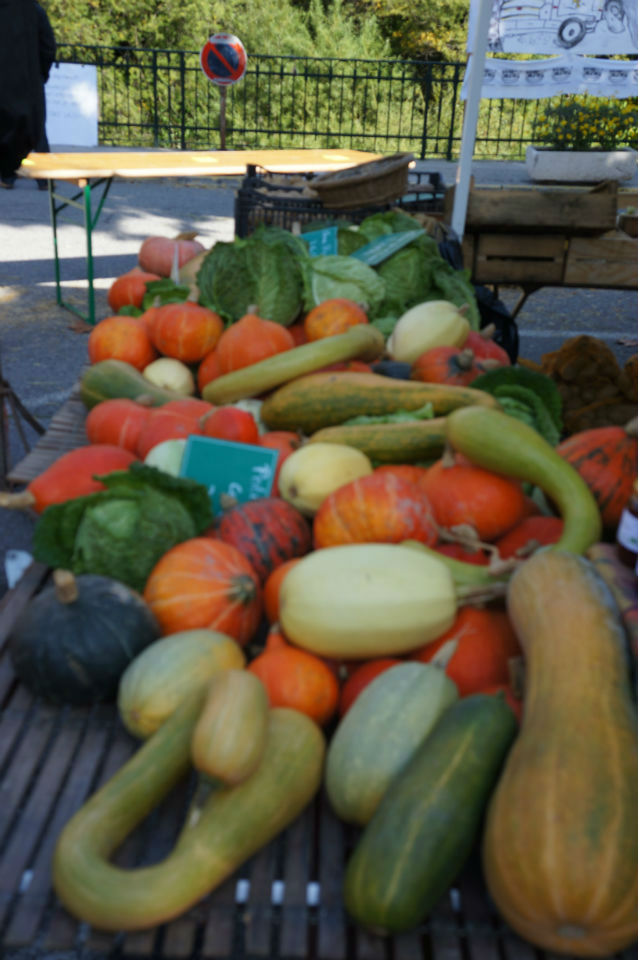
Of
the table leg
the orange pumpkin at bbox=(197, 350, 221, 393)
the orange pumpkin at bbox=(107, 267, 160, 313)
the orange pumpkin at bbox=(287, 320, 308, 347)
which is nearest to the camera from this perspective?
the orange pumpkin at bbox=(197, 350, 221, 393)

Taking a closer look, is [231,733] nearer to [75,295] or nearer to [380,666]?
[380,666]

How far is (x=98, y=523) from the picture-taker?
1832mm

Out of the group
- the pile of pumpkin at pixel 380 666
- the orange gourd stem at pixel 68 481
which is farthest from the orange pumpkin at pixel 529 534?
the orange gourd stem at pixel 68 481

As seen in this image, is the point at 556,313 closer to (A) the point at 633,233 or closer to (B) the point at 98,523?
(A) the point at 633,233

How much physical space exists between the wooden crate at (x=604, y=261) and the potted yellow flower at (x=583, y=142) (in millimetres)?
7235

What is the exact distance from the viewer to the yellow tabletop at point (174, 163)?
592 centimetres

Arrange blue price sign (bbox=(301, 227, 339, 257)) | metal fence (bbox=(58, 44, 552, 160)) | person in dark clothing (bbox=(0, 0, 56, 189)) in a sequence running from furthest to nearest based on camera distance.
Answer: metal fence (bbox=(58, 44, 552, 160)) → person in dark clothing (bbox=(0, 0, 56, 189)) → blue price sign (bbox=(301, 227, 339, 257))

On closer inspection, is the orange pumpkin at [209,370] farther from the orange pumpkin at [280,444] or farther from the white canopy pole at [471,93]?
the white canopy pole at [471,93]

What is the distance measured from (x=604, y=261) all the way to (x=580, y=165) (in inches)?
301

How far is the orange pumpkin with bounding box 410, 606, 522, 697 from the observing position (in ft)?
5.21

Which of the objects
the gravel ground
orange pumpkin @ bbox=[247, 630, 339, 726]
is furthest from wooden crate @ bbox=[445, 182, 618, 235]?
orange pumpkin @ bbox=[247, 630, 339, 726]

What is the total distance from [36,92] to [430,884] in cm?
475

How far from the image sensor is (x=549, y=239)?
4.30 metres

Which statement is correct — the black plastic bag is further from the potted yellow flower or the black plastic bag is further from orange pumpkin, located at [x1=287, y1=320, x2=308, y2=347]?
the potted yellow flower
